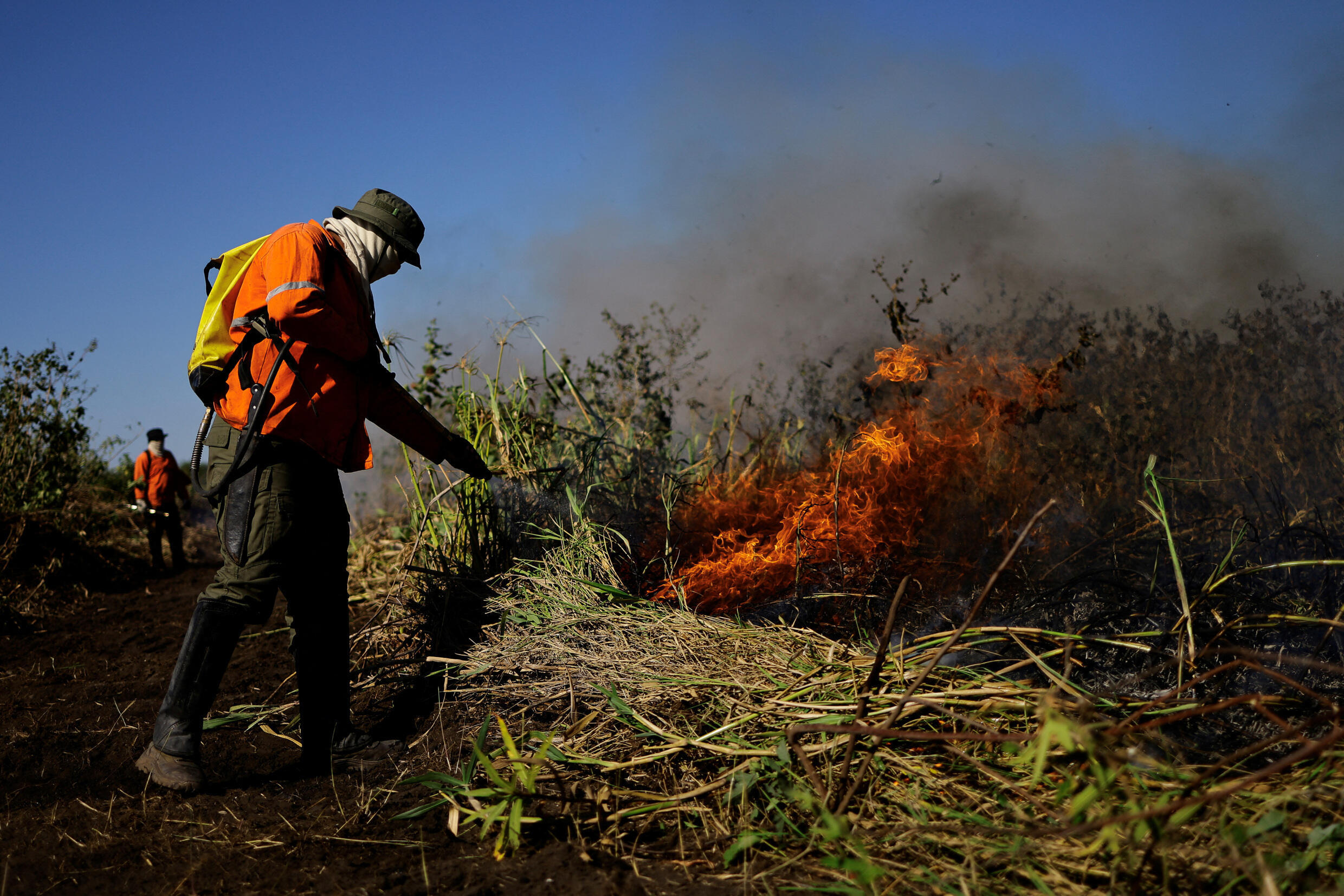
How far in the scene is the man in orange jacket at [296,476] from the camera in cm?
260

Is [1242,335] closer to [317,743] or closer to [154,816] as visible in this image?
[317,743]

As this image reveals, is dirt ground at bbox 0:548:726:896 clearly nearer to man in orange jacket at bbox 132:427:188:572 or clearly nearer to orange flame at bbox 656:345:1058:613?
orange flame at bbox 656:345:1058:613

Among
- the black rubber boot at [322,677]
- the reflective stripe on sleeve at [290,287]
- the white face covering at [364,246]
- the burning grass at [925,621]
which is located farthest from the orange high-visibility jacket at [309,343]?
the burning grass at [925,621]

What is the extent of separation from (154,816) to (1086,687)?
8.74 ft

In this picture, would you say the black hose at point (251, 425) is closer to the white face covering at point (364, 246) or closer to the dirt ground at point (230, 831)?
the white face covering at point (364, 246)

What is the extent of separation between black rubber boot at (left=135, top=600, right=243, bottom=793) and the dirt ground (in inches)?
2.9

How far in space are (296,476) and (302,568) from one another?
336 mm

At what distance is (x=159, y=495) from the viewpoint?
27.2 ft

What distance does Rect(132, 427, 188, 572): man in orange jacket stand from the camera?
8.27 meters

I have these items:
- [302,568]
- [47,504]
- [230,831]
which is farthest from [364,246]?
[47,504]

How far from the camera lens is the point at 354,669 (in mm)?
3777

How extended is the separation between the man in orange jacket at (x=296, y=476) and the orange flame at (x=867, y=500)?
4.54 feet

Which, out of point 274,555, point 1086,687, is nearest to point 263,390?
point 274,555

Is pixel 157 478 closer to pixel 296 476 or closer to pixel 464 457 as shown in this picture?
pixel 464 457
